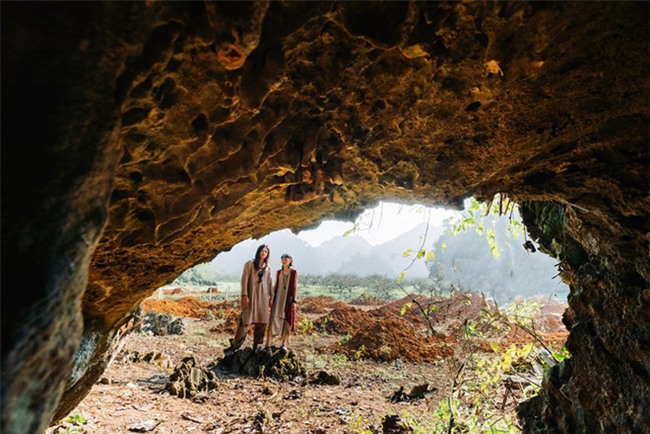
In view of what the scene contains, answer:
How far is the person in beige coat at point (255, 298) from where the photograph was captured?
680 centimetres

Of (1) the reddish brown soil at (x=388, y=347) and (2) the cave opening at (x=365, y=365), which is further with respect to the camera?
(1) the reddish brown soil at (x=388, y=347)

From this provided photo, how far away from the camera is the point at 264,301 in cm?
701

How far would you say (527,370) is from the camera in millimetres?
5285

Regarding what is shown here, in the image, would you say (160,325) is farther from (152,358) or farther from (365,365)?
(365,365)

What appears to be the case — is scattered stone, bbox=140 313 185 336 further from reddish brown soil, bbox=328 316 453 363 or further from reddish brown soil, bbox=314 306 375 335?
reddish brown soil, bbox=328 316 453 363

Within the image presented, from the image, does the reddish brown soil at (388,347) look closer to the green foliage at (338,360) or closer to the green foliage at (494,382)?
the green foliage at (338,360)

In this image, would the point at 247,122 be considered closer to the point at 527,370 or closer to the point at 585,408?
the point at 585,408

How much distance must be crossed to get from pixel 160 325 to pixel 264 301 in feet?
16.2

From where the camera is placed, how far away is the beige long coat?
268 inches

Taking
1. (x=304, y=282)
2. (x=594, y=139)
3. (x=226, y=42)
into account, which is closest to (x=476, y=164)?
Result: (x=594, y=139)

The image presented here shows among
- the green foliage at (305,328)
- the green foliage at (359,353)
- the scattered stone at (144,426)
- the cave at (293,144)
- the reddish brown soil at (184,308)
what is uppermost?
the cave at (293,144)

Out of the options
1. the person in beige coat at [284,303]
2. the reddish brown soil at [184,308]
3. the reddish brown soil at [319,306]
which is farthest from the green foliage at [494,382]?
the reddish brown soil at [184,308]

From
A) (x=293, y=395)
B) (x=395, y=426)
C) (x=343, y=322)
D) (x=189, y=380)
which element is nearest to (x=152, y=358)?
(x=189, y=380)

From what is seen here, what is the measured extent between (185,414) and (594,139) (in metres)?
5.06
